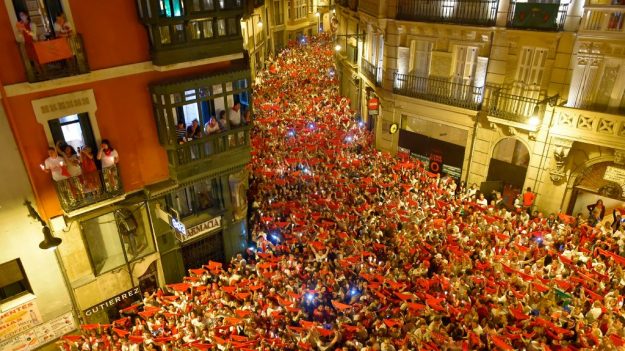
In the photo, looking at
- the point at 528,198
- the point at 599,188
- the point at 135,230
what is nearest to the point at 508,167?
the point at 528,198

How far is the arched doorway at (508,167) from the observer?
23.0 meters

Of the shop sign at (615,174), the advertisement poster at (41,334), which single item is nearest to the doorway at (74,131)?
the advertisement poster at (41,334)

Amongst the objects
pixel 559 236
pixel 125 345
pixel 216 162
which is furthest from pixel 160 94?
pixel 559 236

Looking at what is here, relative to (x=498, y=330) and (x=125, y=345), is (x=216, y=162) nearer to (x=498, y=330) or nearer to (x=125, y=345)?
(x=125, y=345)

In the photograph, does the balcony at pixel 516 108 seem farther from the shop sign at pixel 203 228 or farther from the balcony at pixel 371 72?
the shop sign at pixel 203 228

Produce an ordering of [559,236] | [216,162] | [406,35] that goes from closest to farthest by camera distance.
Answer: [216,162], [559,236], [406,35]

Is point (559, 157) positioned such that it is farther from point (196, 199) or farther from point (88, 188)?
point (88, 188)

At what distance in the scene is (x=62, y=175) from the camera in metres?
14.1

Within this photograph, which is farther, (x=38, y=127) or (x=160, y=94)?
(x=160, y=94)

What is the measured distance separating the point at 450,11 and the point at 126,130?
17.9 meters

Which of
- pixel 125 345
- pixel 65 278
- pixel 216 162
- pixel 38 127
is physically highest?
pixel 38 127

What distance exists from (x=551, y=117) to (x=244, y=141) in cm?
1498

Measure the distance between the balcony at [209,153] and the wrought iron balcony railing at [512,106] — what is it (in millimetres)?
Result: 13393

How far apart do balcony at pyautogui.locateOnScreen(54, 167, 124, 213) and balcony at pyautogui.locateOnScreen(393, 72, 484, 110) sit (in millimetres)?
17657
